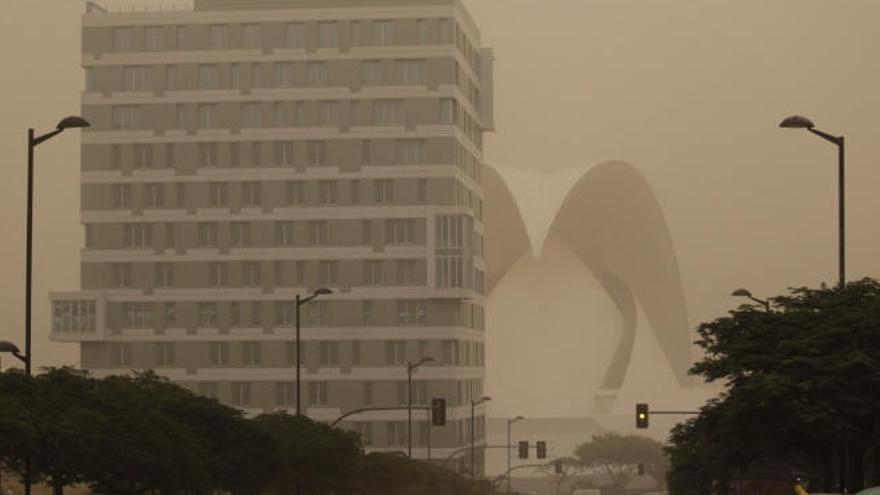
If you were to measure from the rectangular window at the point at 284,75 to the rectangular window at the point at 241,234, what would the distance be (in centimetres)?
1023

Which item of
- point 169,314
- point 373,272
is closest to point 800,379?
point 373,272

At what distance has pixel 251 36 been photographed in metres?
145

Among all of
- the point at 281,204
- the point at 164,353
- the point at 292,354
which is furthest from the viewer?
the point at 164,353

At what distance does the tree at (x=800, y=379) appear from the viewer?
5478cm

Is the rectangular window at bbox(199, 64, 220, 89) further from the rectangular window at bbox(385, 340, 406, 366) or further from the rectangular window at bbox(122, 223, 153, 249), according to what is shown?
the rectangular window at bbox(385, 340, 406, 366)

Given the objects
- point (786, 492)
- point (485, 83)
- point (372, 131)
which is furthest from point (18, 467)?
point (485, 83)

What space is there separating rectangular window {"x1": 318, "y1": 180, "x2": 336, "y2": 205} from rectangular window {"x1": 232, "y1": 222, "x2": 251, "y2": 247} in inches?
224

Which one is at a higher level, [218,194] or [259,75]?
[259,75]

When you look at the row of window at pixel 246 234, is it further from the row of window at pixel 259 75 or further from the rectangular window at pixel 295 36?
the rectangular window at pixel 295 36

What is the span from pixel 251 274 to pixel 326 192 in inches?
317

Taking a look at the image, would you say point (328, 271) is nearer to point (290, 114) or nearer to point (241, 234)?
point (241, 234)

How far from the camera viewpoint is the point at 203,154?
14612 cm

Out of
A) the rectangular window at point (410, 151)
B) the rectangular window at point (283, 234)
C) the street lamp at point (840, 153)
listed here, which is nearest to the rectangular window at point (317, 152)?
the rectangular window at point (283, 234)

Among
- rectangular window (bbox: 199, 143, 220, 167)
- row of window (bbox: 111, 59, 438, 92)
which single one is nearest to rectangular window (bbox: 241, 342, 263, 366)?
rectangular window (bbox: 199, 143, 220, 167)
